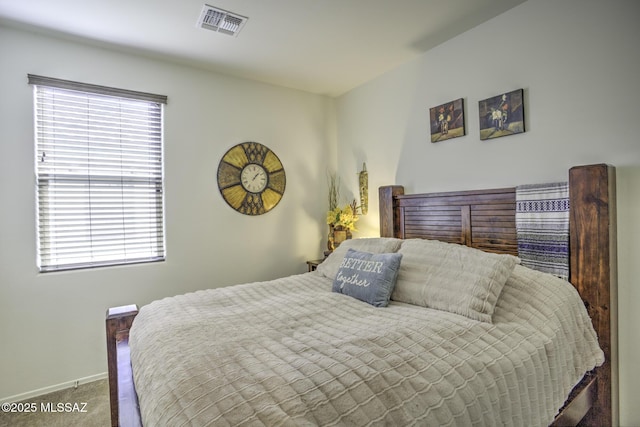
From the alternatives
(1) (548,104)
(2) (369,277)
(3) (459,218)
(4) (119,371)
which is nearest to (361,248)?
(2) (369,277)

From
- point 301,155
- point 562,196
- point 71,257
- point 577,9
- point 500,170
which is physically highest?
Answer: point 577,9

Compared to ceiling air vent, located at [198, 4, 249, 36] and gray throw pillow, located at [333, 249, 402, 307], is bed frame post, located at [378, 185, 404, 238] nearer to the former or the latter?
gray throw pillow, located at [333, 249, 402, 307]

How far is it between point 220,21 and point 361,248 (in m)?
1.86

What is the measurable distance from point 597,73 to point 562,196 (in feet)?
2.25

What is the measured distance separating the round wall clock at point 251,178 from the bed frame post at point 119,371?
5.41 feet

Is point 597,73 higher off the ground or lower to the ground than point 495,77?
lower

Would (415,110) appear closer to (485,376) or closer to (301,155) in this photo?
(301,155)

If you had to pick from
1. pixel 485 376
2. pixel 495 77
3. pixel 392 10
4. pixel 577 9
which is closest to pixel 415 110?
pixel 495 77

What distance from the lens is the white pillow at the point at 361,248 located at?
7.47ft

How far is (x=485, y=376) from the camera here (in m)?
1.08

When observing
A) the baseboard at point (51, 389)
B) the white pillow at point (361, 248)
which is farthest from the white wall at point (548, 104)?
the baseboard at point (51, 389)

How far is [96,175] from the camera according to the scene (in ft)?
8.06

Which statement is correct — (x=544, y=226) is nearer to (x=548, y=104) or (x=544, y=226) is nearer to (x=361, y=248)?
(x=548, y=104)

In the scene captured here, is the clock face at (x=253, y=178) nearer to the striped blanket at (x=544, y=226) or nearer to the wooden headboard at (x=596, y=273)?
the striped blanket at (x=544, y=226)
